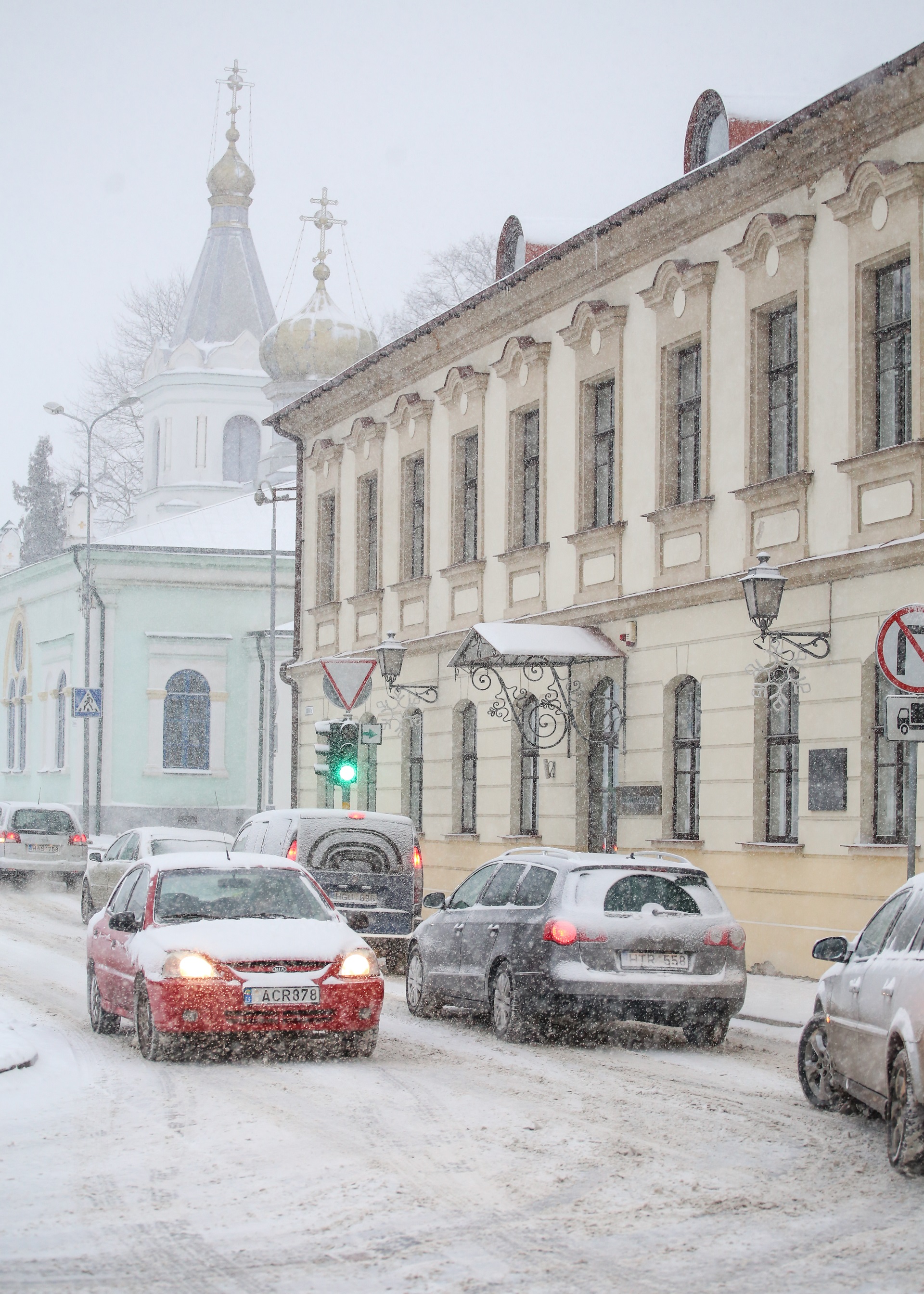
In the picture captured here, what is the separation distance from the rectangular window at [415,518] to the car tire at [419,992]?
14.2 meters

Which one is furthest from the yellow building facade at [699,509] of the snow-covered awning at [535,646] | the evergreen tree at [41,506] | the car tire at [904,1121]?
the evergreen tree at [41,506]

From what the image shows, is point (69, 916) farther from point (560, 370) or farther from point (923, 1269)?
point (923, 1269)

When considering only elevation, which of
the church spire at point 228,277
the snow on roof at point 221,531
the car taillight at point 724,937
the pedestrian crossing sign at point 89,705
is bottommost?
the car taillight at point 724,937

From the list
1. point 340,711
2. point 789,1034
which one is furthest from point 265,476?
point 789,1034

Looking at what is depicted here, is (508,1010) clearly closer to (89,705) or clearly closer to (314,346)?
(89,705)

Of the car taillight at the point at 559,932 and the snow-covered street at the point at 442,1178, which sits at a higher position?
the car taillight at the point at 559,932

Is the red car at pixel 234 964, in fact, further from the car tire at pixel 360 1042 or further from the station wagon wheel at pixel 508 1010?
the station wagon wheel at pixel 508 1010

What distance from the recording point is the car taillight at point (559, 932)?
45.4 feet

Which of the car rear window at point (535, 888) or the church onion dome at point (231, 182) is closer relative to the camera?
the car rear window at point (535, 888)

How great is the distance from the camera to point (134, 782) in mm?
A: 49406

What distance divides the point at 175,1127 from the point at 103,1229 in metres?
2.47

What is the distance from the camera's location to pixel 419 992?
16.2 metres

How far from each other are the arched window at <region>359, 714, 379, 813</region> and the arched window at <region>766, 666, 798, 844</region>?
12.3m

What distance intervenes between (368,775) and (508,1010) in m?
18.5
